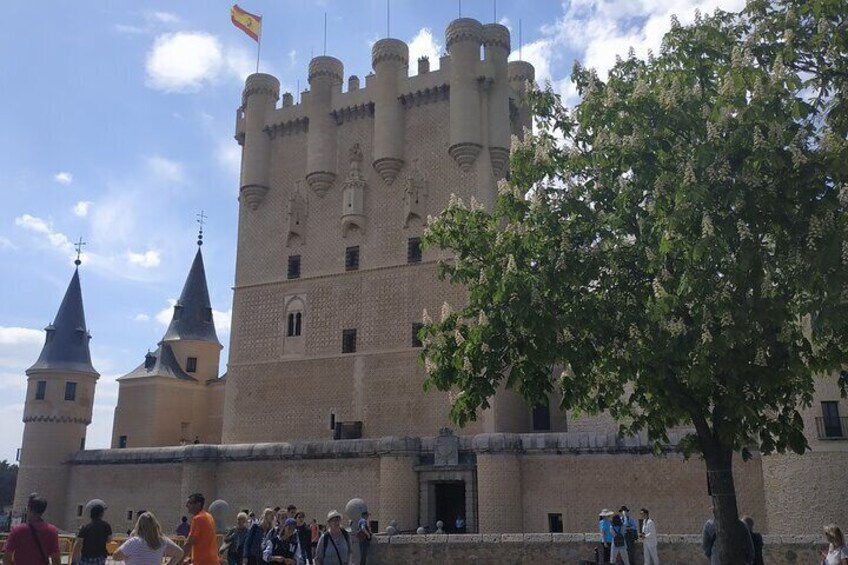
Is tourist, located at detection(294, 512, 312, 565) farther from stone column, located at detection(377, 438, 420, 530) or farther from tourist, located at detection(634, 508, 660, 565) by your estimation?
stone column, located at detection(377, 438, 420, 530)

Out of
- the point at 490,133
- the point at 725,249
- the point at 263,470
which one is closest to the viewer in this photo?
the point at 725,249

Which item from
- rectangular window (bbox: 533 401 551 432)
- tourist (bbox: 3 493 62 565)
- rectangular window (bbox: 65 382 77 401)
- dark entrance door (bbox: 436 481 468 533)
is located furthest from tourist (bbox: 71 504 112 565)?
rectangular window (bbox: 65 382 77 401)

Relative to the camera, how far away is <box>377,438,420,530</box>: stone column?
24969 millimetres

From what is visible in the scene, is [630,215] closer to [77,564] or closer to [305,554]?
[305,554]

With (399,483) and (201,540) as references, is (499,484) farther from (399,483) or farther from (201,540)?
(201,540)

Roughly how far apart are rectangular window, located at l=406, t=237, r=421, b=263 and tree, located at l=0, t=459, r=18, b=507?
45.8 m

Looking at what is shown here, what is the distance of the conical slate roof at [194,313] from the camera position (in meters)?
40.3

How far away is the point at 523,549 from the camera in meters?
16.5

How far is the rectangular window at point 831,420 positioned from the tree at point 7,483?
59147 mm

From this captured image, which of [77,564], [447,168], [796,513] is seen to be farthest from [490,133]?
[77,564]

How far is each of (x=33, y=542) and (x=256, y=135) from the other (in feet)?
95.7

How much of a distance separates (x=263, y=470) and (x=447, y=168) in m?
13.5

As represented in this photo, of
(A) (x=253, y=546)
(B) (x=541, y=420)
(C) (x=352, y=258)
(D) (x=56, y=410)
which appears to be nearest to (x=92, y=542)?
(A) (x=253, y=546)

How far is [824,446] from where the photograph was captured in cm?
1920
